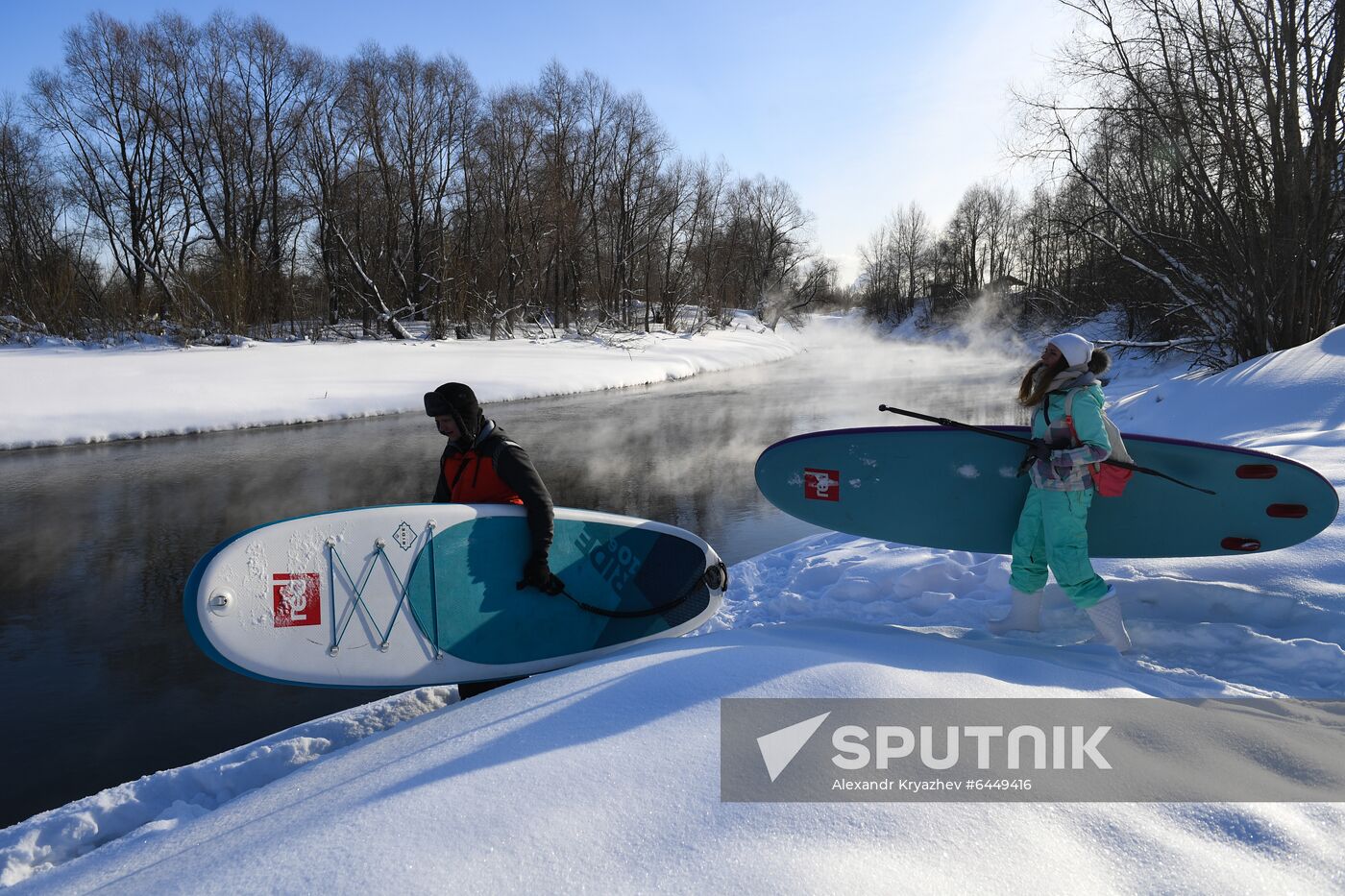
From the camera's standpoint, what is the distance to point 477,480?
12.8 ft

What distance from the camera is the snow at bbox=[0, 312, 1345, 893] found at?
1673mm

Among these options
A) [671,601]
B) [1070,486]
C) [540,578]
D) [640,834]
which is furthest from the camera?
[671,601]

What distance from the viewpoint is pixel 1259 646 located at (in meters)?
3.42

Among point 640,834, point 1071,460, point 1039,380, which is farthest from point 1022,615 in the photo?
point 640,834

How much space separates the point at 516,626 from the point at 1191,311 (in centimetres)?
1315

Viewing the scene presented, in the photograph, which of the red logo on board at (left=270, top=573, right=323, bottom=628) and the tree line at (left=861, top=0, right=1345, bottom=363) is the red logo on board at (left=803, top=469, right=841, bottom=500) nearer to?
the red logo on board at (left=270, top=573, right=323, bottom=628)

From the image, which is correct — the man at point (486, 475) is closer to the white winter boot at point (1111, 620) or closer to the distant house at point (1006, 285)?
the white winter boot at point (1111, 620)

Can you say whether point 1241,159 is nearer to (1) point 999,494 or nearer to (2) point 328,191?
(1) point 999,494

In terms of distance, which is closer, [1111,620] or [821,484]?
[1111,620]

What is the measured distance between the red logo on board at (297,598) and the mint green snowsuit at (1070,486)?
3534mm

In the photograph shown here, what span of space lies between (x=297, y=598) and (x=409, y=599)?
51 centimetres

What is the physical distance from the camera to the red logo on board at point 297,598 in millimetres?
3443

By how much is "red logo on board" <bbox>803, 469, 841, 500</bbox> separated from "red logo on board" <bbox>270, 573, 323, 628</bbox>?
2959 mm

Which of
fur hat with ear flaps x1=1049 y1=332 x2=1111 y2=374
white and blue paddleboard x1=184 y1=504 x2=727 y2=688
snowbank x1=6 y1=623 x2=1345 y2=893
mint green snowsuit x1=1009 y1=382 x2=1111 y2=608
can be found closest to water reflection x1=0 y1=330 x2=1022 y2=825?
white and blue paddleboard x1=184 y1=504 x2=727 y2=688
